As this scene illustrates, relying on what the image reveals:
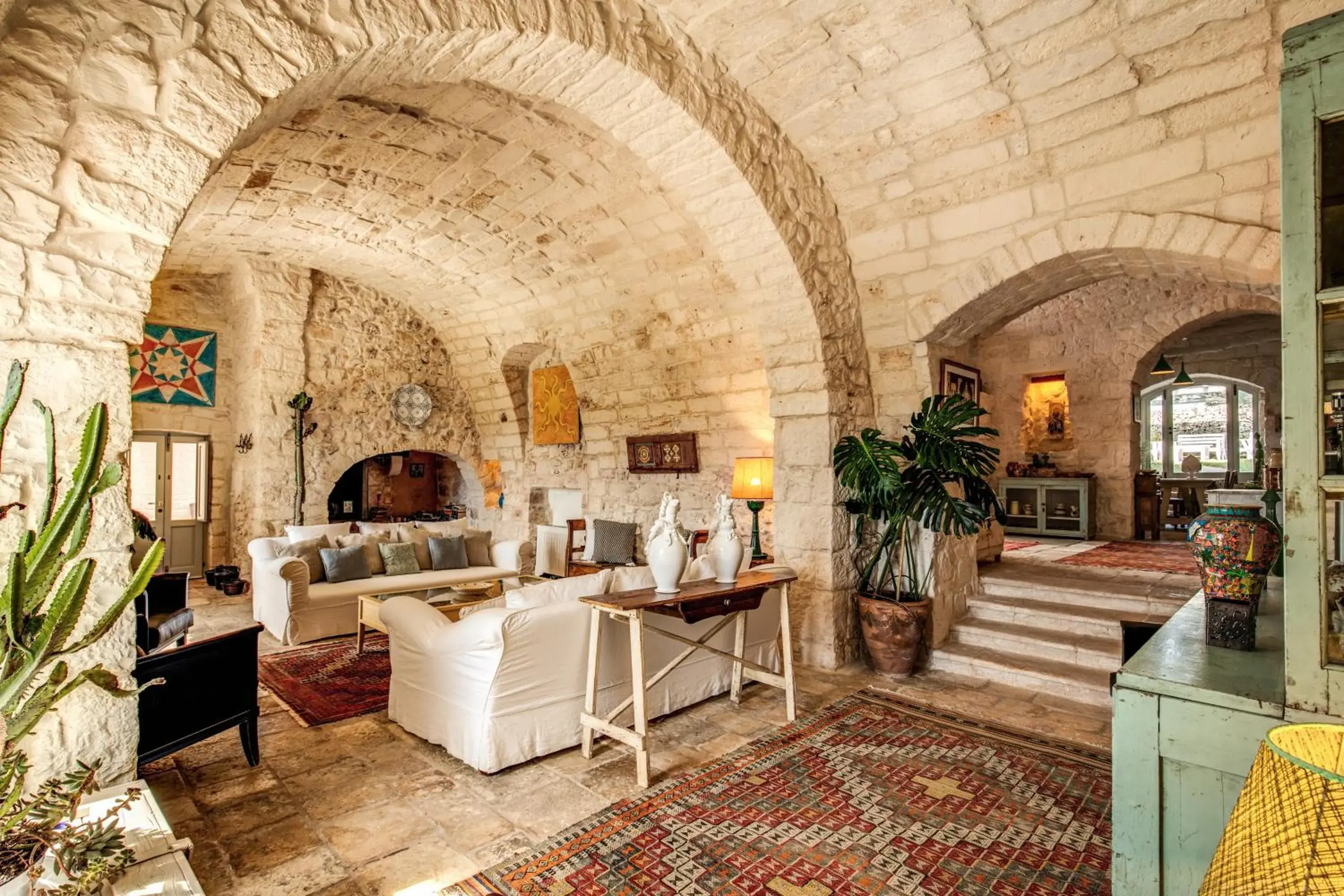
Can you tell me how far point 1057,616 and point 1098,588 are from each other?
0.54 meters

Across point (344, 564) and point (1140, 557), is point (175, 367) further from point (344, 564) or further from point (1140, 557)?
point (1140, 557)

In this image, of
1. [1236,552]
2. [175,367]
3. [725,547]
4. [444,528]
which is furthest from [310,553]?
[1236,552]

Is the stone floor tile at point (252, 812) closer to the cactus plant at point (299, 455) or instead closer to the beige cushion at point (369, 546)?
the beige cushion at point (369, 546)

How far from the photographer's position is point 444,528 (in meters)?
6.52

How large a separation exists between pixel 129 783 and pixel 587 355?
5.60 metres

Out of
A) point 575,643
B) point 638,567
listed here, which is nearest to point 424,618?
point 575,643

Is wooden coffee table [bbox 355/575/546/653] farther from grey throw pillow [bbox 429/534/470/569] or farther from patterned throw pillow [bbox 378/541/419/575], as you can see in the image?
grey throw pillow [bbox 429/534/470/569]

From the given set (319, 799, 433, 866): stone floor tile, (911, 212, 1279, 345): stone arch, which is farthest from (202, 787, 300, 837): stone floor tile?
(911, 212, 1279, 345): stone arch

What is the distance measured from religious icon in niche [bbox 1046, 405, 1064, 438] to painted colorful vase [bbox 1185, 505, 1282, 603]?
22.3ft

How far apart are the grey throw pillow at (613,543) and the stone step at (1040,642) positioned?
3361mm

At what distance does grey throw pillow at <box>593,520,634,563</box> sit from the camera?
700 centimetres

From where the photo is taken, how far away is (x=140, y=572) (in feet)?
4.67

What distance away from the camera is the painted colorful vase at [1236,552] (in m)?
1.81

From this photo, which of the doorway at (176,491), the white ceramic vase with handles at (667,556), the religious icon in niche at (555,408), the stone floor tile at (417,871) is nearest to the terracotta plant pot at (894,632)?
the white ceramic vase with handles at (667,556)
